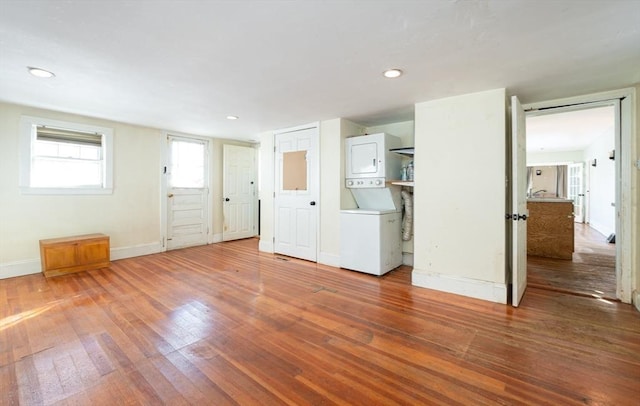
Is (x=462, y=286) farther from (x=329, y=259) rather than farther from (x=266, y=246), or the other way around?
(x=266, y=246)

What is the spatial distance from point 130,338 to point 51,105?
3597 millimetres

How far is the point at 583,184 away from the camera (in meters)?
8.47

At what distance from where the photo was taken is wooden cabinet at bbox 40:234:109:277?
367 cm

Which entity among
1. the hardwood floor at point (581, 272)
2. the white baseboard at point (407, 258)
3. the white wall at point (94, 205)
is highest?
the white wall at point (94, 205)

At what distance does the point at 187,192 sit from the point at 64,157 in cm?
193

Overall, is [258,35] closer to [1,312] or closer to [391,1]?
[391,1]

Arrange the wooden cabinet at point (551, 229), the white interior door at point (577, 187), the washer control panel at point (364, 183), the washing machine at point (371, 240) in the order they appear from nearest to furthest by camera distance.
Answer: the washing machine at point (371, 240)
the washer control panel at point (364, 183)
the wooden cabinet at point (551, 229)
the white interior door at point (577, 187)

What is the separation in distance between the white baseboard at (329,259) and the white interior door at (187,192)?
2932mm

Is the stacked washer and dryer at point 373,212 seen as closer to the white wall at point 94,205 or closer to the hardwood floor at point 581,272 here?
the hardwood floor at point 581,272

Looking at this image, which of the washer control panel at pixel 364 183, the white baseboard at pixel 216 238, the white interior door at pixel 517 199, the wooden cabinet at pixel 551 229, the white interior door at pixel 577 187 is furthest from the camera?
the white interior door at pixel 577 187

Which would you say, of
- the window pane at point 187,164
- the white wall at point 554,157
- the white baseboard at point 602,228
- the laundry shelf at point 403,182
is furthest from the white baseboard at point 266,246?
the white wall at point 554,157

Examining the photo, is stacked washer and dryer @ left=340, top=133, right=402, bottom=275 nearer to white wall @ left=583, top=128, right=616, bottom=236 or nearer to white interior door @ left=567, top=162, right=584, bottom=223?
white wall @ left=583, top=128, right=616, bottom=236

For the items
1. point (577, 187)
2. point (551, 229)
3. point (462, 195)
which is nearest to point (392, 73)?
point (462, 195)

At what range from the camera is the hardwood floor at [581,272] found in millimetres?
3152
